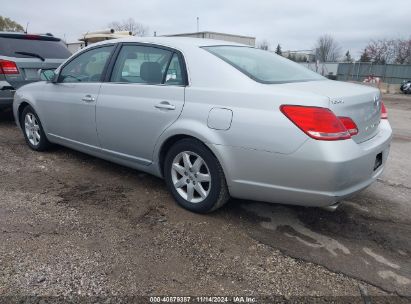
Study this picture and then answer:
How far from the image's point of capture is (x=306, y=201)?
286 cm

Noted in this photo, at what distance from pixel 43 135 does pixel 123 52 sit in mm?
1966

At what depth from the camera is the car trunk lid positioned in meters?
2.79

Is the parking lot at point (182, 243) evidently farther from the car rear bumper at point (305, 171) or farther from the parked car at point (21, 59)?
the parked car at point (21, 59)

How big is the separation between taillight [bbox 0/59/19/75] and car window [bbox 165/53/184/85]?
4129mm

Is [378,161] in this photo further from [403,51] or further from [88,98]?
[403,51]

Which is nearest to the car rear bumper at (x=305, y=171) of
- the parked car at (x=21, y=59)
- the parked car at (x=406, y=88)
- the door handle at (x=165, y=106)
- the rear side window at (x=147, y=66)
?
the door handle at (x=165, y=106)

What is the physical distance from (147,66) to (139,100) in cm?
35

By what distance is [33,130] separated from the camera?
17.5ft

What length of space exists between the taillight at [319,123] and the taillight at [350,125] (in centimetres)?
4

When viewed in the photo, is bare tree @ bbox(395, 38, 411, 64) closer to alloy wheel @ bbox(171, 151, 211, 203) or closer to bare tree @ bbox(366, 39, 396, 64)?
bare tree @ bbox(366, 39, 396, 64)

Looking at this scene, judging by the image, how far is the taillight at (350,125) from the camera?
276cm

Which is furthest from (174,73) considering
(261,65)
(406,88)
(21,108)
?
(406,88)

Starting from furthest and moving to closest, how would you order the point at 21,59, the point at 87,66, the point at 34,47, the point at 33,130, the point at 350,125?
the point at 34,47, the point at 21,59, the point at 33,130, the point at 87,66, the point at 350,125

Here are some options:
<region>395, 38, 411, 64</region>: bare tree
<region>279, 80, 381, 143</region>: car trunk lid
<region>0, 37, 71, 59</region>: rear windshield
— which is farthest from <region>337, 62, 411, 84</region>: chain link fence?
<region>279, 80, 381, 143</region>: car trunk lid
